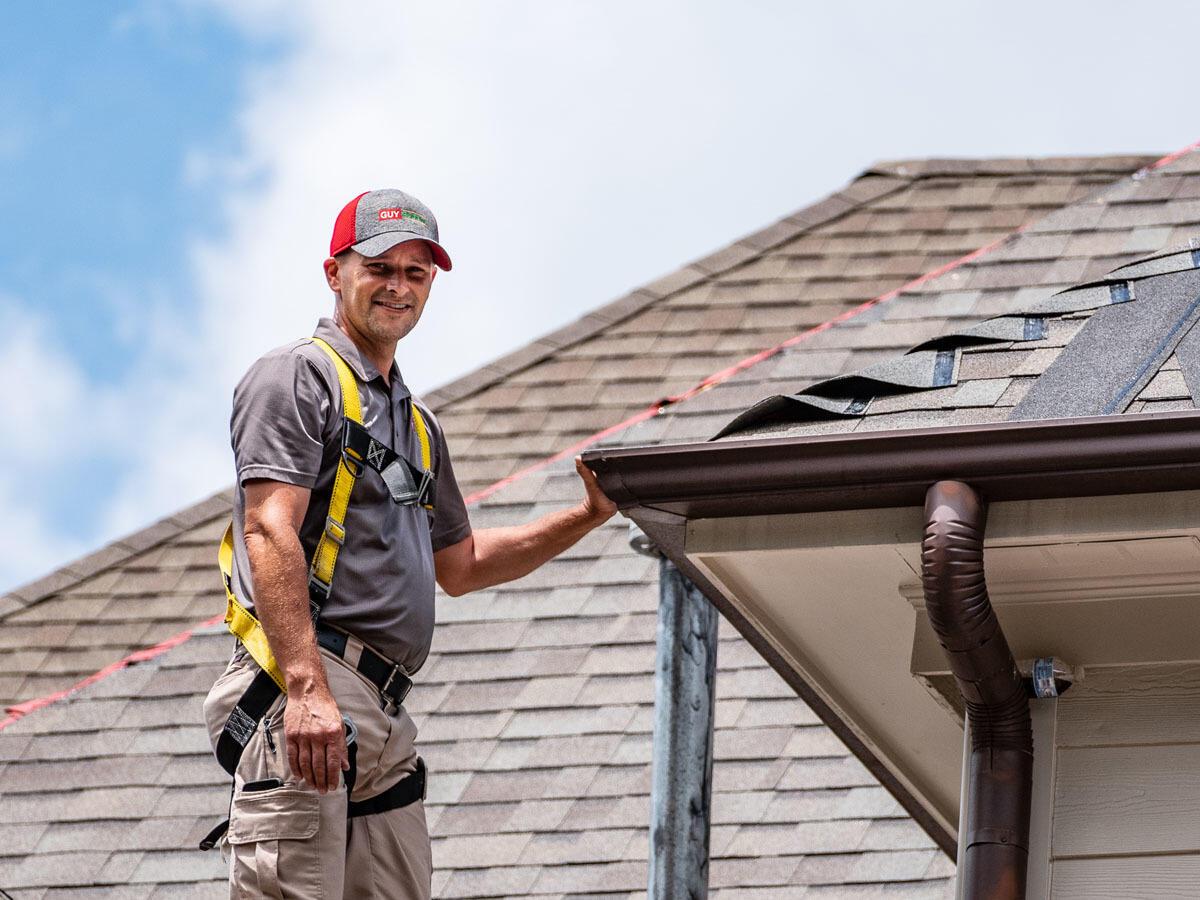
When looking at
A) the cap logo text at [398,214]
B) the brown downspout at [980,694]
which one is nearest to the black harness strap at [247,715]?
the cap logo text at [398,214]

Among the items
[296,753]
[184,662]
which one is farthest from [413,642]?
[184,662]

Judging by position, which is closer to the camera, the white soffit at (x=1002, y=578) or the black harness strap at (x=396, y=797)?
the black harness strap at (x=396, y=797)

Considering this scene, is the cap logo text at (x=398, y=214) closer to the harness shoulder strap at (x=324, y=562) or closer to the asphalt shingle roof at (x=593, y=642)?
the harness shoulder strap at (x=324, y=562)

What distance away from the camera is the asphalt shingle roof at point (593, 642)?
7.30 m

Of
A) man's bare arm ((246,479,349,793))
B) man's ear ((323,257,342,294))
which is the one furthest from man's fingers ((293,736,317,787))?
man's ear ((323,257,342,294))

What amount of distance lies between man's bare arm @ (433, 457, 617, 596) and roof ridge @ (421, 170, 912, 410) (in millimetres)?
5661

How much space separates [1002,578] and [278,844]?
1.61 metres

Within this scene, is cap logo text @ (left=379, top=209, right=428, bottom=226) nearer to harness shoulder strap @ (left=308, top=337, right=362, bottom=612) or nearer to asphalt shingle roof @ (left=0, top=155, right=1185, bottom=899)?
harness shoulder strap @ (left=308, top=337, right=362, bottom=612)

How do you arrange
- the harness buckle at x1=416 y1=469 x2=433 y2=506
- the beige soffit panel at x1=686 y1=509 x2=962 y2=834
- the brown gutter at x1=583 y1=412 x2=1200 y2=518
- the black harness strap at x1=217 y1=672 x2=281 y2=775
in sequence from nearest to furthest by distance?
the black harness strap at x1=217 y1=672 x2=281 y2=775, the brown gutter at x1=583 y1=412 x2=1200 y2=518, the harness buckle at x1=416 y1=469 x2=433 y2=506, the beige soffit panel at x1=686 y1=509 x2=962 y2=834

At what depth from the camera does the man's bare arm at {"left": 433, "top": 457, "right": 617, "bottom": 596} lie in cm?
479

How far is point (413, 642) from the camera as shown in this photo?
4.23m

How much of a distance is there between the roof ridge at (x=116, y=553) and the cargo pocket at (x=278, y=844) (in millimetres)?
6802

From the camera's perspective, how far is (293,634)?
3930 millimetres

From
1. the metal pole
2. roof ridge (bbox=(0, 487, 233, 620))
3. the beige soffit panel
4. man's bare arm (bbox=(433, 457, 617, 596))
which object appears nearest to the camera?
the beige soffit panel
